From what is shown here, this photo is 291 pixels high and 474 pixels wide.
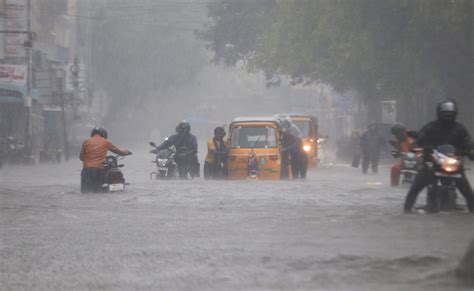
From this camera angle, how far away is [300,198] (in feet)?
58.7

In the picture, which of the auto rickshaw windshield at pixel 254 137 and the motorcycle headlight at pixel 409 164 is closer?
the motorcycle headlight at pixel 409 164

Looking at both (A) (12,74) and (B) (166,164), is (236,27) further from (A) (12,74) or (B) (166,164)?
(B) (166,164)

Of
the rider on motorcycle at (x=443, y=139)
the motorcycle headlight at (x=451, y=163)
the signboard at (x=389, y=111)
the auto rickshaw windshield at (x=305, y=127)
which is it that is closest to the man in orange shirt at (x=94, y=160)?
the rider on motorcycle at (x=443, y=139)

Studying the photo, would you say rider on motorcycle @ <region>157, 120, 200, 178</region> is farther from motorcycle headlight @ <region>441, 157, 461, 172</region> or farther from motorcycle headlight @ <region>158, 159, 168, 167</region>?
motorcycle headlight @ <region>441, 157, 461, 172</region>

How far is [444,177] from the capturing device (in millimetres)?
13523

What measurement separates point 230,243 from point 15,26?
127 ft

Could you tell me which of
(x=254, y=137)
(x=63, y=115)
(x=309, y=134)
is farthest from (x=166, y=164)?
(x=63, y=115)

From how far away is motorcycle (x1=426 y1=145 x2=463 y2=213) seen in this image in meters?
13.3

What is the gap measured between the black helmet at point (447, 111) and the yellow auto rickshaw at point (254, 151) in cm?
1367

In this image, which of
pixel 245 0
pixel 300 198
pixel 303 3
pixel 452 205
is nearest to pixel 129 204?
pixel 300 198

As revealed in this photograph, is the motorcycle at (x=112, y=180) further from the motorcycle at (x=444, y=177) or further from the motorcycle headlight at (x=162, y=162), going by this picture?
the motorcycle at (x=444, y=177)

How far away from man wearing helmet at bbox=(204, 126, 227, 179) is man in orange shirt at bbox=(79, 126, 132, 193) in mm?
7180

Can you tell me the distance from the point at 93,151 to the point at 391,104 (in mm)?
26357

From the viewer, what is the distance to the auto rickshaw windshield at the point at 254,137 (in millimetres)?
27781
